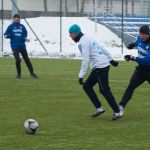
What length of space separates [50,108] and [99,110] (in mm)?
1799

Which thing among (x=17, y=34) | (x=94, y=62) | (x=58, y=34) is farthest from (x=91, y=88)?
(x=58, y=34)

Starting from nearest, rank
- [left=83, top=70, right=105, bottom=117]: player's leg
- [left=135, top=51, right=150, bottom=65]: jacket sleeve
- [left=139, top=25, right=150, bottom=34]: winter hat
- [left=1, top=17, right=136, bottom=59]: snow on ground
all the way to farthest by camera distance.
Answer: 1. [left=139, top=25, right=150, bottom=34]: winter hat
2. [left=135, top=51, right=150, bottom=65]: jacket sleeve
3. [left=83, top=70, right=105, bottom=117]: player's leg
4. [left=1, top=17, right=136, bottom=59]: snow on ground

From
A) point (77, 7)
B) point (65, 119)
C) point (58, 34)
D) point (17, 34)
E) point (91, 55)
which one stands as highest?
point (91, 55)

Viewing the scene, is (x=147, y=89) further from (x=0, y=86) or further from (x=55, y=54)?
(x=55, y=54)

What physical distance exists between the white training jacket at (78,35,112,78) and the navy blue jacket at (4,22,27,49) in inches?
354

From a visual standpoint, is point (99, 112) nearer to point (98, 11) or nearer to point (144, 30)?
point (144, 30)

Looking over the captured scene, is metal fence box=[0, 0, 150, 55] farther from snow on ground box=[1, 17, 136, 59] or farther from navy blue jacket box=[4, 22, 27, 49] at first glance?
navy blue jacket box=[4, 22, 27, 49]

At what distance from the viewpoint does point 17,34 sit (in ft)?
67.9

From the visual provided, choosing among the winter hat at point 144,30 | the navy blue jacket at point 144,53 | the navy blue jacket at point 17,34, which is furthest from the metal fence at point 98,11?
the winter hat at point 144,30

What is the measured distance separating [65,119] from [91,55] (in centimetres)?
133

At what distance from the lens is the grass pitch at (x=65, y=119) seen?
957 centimetres

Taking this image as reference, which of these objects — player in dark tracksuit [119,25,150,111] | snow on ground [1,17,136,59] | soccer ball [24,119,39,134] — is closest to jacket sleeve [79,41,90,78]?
player in dark tracksuit [119,25,150,111]

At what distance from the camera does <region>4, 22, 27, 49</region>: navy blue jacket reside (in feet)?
67.9

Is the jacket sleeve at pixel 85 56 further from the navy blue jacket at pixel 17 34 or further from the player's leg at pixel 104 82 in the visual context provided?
the navy blue jacket at pixel 17 34
